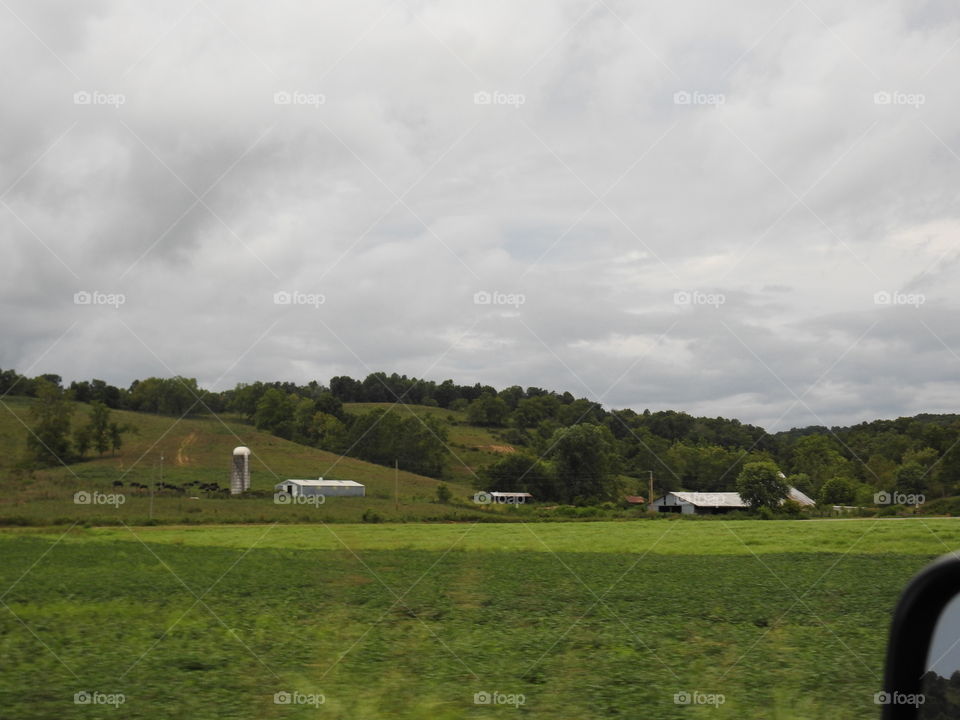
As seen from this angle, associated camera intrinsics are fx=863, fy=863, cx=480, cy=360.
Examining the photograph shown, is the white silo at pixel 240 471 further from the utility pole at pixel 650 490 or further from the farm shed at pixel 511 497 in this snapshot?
the utility pole at pixel 650 490

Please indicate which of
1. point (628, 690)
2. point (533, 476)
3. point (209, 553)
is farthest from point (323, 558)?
point (533, 476)

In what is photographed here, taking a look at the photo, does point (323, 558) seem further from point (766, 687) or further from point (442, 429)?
point (442, 429)

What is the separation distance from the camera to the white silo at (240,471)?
7619cm

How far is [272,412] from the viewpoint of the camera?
103125mm

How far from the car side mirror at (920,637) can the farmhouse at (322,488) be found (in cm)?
7230

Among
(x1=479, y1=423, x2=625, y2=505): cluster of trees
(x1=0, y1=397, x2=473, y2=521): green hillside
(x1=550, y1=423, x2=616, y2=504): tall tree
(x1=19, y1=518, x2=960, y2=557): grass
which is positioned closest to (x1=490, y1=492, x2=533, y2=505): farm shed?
(x1=479, y1=423, x2=625, y2=505): cluster of trees

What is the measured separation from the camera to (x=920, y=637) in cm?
277

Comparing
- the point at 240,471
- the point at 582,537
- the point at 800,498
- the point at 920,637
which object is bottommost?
the point at 582,537

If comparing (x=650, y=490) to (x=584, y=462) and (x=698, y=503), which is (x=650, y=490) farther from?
(x=584, y=462)

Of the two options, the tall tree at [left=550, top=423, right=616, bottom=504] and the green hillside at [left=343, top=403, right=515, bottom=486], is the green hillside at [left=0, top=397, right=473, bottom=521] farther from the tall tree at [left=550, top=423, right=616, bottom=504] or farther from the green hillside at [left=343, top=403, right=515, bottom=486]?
the tall tree at [left=550, top=423, right=616, bottom=504]

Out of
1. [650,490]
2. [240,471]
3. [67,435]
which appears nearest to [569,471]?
[650,490]

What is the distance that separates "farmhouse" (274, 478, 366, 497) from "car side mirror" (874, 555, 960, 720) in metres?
72.3

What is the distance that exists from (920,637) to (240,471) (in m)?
81.1

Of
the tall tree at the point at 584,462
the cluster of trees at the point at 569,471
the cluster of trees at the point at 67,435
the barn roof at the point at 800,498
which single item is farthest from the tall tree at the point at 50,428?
the barn roof at the point at 800,498
